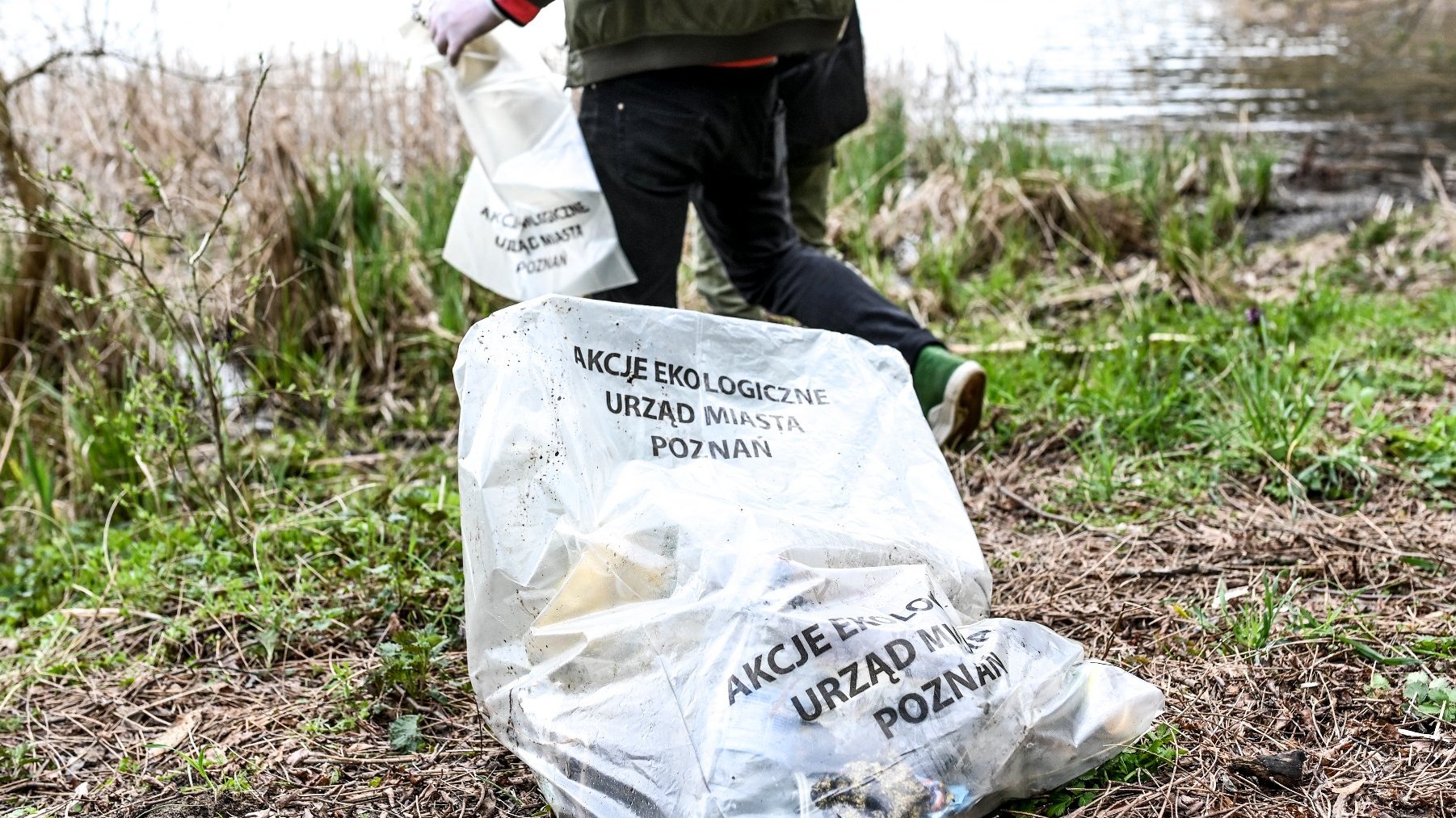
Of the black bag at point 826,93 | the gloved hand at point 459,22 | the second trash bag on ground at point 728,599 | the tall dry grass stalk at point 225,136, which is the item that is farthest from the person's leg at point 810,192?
the tall dry grass stalk at point 225,136

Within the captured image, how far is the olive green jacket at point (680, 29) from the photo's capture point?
2002 mm

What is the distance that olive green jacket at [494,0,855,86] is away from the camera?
6.57ft

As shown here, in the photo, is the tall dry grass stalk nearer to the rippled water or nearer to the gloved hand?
the rippled water

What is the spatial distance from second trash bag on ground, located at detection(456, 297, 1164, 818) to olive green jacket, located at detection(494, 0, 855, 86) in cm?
62

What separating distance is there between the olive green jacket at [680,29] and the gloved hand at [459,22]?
0.06 metres

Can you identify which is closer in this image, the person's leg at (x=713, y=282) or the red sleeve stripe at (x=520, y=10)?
the red sleeve stripe at (x=520, y=10)

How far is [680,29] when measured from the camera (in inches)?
79.2

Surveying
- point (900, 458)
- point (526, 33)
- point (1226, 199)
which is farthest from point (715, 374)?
point (1226, 199)

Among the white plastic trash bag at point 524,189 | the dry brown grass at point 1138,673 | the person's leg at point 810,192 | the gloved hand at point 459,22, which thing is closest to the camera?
the dry brown grass at point 1138,673

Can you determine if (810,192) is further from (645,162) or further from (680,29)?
(680,29)

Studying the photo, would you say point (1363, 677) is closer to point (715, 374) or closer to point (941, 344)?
point (715, 374)

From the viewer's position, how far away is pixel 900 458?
168 centimetres

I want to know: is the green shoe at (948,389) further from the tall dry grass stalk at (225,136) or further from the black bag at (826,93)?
the tall dry grass stalk at (225,136)

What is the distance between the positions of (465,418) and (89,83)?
10.7 feet
